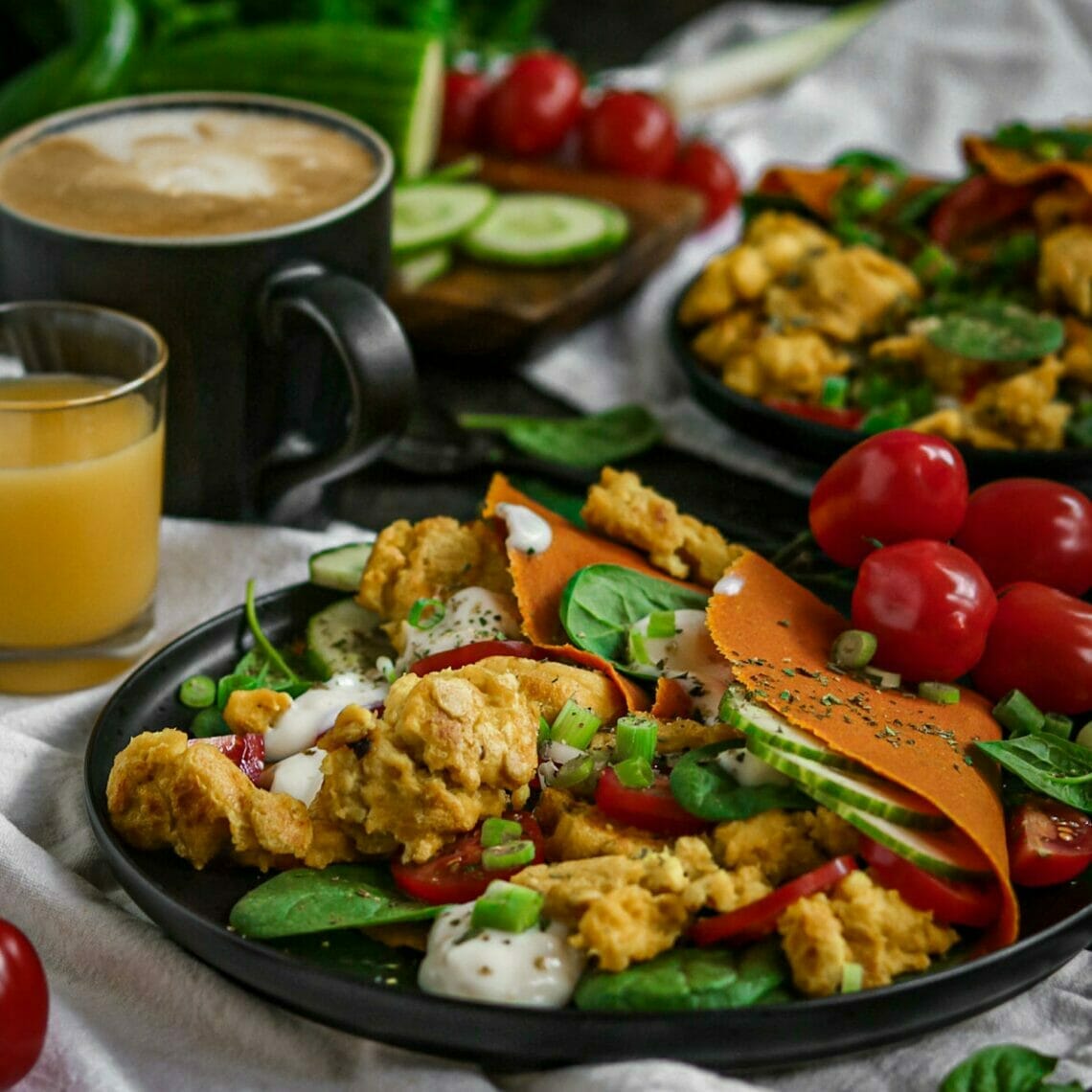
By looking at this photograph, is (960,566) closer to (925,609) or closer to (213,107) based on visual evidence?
(925,609)

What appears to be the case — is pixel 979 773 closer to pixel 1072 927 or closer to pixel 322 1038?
pixel 1072 927

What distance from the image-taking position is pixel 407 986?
5.42 feet

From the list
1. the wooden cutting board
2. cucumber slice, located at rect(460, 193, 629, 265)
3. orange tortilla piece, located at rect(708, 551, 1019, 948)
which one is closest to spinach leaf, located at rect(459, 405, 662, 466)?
the wooden cutting board

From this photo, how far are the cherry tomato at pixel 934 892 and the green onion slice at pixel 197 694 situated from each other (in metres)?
0.97

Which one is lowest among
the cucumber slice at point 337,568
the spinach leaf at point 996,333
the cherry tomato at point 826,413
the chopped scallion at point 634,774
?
the cucumber slice at point 337,568

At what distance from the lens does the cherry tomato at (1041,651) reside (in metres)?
2.12

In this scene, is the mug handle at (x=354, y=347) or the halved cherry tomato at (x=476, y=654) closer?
the halved cherry tomato at (x=476, y=654)

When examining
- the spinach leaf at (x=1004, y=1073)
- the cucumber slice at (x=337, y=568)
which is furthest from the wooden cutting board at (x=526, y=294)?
the spinach leaf at (x=1004, y=1073)

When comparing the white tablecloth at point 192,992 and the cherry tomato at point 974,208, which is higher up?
the cherry tomato at point 974,208

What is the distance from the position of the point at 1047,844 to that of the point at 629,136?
3.08 m

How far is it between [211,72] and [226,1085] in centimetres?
326

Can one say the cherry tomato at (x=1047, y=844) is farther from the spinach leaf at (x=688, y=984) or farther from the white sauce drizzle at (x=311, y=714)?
the white sauce drizzle at (x=311, y=714)

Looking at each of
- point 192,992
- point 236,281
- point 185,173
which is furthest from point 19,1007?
point 185,173

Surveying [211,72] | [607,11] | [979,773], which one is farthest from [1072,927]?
[607,11]
